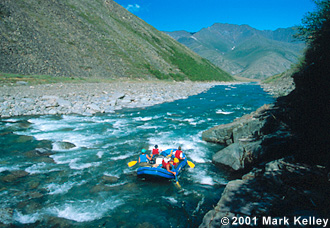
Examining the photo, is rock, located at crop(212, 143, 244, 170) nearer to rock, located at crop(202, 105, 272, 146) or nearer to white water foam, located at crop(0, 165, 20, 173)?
rock, located at crop(202, 105, 272, 146)

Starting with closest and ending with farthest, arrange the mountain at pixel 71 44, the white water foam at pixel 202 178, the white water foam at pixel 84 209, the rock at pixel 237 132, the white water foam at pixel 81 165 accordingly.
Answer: the white water foam at pixel 84 209
the white water foam at pixel 202 178
the white water foam at pixel 81 165
the rock at pixel 237 132
the mountain at pixel 71 44

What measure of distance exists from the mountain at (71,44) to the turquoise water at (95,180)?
21.6 m

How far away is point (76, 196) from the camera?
645cm

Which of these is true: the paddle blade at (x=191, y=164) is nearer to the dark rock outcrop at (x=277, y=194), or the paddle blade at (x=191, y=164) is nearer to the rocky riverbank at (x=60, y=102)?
the dark rock outcrop at (x=277, y=194)

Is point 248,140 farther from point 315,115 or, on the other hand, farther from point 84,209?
point 84,209

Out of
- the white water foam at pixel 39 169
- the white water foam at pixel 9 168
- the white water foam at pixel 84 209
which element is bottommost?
the white water foam at pixel 84 209

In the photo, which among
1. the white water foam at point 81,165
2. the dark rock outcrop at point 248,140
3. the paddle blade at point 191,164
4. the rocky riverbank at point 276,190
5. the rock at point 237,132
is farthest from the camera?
the rock at point 237,132

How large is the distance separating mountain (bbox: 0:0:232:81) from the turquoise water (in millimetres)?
21609

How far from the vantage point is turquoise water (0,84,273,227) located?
220 inches

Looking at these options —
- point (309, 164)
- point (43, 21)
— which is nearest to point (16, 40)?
point (43, 21)

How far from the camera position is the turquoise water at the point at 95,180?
5.58 m

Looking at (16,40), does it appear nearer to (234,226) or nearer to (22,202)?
(22,202)

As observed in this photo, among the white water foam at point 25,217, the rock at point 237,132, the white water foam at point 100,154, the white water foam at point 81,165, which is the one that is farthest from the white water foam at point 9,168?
the rock at point 237,132

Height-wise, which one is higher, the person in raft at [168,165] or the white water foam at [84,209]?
the person in raft at [168,165]
